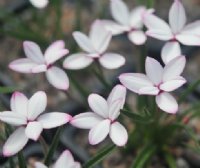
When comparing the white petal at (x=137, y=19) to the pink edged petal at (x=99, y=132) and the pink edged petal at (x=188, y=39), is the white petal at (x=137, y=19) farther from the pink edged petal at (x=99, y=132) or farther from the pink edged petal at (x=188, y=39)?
the pink edged petal at (x=99, y=132)

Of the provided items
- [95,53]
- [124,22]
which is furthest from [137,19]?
[95,53]

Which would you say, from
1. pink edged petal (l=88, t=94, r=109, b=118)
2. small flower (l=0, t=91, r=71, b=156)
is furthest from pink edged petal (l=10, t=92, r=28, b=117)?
pink edged petal (l=88, t=94, r=109, b=118)

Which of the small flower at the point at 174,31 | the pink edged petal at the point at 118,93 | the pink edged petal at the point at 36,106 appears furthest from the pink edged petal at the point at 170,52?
the pink edged petal at the point at 36,106

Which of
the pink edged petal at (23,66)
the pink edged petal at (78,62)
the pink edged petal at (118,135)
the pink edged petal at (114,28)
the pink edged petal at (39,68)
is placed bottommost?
the pink edged petal at (118,135)

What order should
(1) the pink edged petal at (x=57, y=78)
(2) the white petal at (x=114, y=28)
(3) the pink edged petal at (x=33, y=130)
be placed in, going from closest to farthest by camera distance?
(3) the pink edged petal at (x=33, y=130), (1) the pink edged petal at (x=57, y=78), (2) the white petal at (x=114, y=28)

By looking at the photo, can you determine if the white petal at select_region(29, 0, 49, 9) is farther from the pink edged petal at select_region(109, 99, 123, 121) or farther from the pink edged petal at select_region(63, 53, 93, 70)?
the pink edged petal at select_region(109, 99, 123, 121)

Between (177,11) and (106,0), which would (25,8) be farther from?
(177,11)

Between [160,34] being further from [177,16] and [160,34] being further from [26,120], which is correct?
[26,120]
